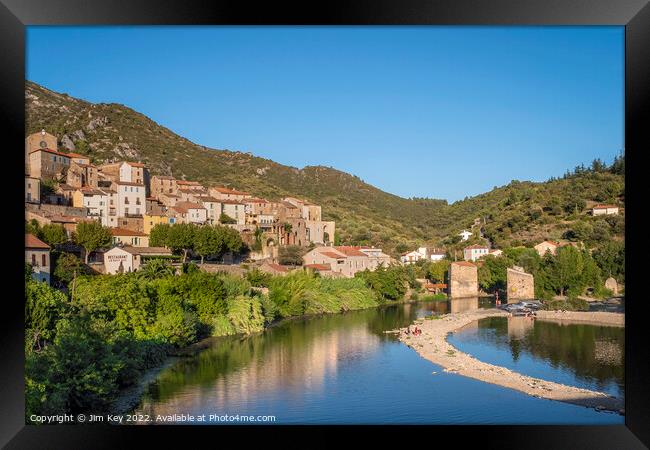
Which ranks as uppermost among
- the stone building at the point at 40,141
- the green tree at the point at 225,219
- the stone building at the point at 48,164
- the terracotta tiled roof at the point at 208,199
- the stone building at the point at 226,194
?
the stone building at the point at 40,141

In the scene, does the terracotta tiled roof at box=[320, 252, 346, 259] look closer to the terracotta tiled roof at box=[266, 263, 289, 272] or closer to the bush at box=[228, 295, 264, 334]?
the terracotta tiled roof at box=[266, 263, 289, 272]

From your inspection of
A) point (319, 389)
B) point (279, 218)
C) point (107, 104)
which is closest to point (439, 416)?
point (319, 389)

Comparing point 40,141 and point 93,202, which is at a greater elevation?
point 40,141

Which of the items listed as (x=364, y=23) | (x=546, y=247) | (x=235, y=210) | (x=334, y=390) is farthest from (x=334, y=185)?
(x=364, y=23)

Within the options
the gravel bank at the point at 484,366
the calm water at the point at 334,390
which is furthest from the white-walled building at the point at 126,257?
the gravel bank at the point at 484,366

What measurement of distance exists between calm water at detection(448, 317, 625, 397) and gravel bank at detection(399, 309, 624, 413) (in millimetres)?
230

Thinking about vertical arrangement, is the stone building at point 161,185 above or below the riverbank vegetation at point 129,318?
above

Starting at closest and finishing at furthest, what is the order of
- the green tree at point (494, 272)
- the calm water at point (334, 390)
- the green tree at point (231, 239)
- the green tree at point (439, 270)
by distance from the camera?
the calm water at point (334, 390) → the green tree at point (231, 239) → the green tree at point (494, 272) → the green tree at point (439, 270)

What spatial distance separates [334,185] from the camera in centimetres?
1336

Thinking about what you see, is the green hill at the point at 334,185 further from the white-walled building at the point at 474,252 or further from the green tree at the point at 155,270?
the green tree at the point at 155,270

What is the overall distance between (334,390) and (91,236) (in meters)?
4.02

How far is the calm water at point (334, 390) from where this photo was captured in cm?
541

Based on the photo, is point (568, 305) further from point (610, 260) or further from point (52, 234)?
point (52, 234)

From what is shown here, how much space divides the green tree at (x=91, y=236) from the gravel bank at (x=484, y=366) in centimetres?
457
